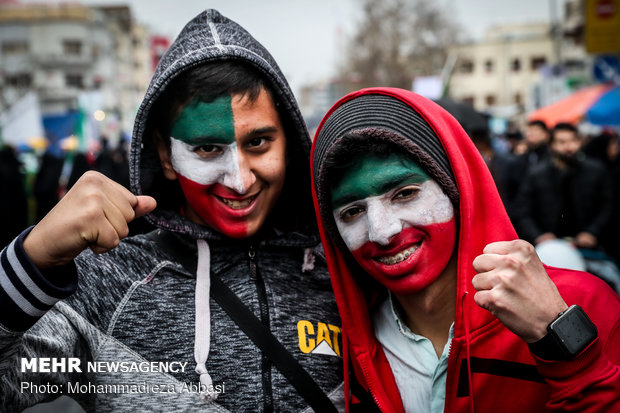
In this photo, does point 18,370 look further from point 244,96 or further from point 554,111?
point 554,111

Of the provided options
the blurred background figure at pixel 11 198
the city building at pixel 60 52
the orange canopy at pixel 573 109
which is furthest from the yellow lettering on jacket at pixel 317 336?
the city building at pixel 60 52

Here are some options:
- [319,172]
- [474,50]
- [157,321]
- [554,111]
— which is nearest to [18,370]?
[157,321]

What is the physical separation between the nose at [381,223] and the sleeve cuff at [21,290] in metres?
0.89

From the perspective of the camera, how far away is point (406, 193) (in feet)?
5.71

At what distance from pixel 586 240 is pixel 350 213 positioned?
4.23 m

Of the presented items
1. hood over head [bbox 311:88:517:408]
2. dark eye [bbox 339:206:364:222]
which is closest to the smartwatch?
hood over head [bbox 311:88:517:408]

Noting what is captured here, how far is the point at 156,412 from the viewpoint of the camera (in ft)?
5.40

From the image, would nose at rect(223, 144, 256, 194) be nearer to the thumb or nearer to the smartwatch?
the thumb

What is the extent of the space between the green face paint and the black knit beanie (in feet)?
1.00

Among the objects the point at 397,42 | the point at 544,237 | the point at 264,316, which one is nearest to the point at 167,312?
the point at 264,316

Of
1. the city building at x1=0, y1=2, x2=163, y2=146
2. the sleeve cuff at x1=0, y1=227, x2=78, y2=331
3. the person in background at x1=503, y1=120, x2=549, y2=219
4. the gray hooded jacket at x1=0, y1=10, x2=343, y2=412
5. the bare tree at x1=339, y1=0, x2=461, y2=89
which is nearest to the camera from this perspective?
the sleeve cuff at x1=0, y1=227, x2=78, y2=331

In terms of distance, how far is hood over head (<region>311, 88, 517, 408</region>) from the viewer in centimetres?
168

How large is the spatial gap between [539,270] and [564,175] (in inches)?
196

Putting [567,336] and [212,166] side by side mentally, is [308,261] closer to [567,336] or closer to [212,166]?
[212,166]
